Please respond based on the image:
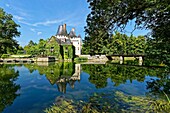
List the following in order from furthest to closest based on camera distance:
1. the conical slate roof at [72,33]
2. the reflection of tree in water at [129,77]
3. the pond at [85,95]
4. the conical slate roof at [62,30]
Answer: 1. the conical slate roof at [72,33]
2. the conical slate roof at [62,30]
3. the reflection of tree in water at [129,77]
4. the pond at [85,95]

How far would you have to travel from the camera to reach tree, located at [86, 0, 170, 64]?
361 centimetres

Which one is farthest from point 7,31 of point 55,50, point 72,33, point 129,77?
point 129,77

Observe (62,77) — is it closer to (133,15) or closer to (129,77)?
(129,77)

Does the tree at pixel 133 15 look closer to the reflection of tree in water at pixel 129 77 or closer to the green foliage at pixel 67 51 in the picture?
the reflection of tree in water at pixel 129 77

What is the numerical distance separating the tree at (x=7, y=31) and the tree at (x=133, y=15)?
3236cm

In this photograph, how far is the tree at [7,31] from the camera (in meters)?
33.5

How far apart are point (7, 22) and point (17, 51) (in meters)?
11.8

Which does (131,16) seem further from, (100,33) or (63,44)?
(63,44)

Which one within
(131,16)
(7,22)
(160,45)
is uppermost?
(7,22)

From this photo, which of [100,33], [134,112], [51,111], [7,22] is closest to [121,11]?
[100,33]

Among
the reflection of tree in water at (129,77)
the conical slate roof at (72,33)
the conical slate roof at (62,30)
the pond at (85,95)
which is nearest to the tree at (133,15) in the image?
the pond at (85,95)

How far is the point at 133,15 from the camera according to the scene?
4.08 metres

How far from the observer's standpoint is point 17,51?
44.8m

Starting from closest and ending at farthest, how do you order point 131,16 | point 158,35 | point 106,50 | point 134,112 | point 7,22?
point 134,112
point 131,16
point 158,35
point 7,22
point 106,50
